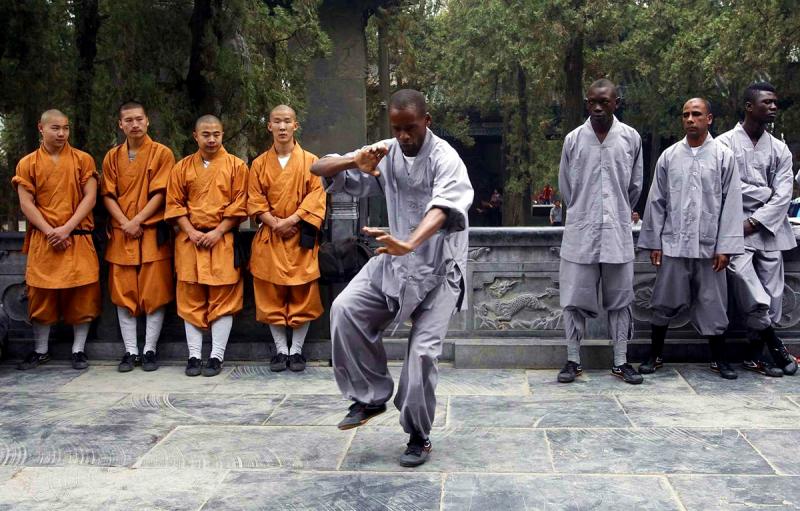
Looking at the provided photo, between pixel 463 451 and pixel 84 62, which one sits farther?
pixel 84 62

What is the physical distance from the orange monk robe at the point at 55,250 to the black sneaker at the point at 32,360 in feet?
0.93

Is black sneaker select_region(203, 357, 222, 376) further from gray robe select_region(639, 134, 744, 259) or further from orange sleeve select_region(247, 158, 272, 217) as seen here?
gray robe select_region(639, 134, 744, 259)


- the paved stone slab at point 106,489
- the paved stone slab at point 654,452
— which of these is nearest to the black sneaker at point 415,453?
the paved stone slab at point 654,452

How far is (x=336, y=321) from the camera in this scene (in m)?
4.58

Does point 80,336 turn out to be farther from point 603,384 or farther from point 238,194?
point 603,384

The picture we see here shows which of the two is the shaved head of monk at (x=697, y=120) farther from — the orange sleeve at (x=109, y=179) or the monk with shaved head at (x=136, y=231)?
the orange sleeve at (x=109, y=179)

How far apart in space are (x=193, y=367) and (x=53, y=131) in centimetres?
198

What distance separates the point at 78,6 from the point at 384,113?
11.8 metres

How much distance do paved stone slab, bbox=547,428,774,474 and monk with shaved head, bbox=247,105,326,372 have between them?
249 cm

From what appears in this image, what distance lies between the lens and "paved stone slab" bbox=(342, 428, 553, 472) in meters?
4.49

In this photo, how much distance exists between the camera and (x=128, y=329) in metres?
7.06

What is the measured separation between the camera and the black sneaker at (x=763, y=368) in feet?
21.2

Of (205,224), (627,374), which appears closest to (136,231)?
(205,224)

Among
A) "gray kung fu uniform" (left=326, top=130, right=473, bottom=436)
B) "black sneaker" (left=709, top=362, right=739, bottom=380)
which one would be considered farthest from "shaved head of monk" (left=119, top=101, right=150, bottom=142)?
"black sneaker" (left=709, top=362, right=739, bottom=380)
